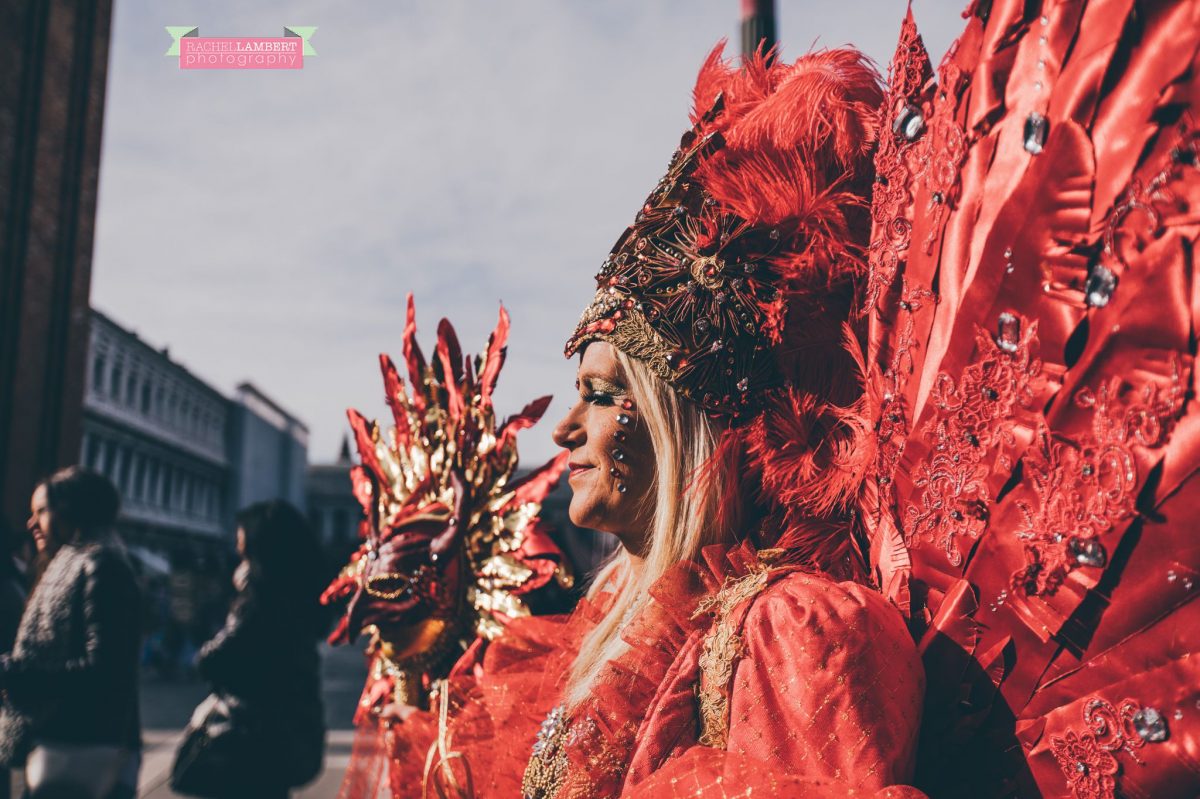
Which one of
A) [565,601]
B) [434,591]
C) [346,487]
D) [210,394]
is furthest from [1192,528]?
[346,487]

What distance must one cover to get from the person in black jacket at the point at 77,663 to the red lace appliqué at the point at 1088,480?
10.9 feet

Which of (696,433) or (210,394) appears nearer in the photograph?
(696,433)

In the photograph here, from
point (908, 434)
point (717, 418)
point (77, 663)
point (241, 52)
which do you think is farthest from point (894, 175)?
point (77, 663)

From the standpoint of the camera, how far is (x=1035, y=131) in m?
0.91

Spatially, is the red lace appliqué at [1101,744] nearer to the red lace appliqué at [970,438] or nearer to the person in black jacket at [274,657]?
the red lace appliqué at [970,438]

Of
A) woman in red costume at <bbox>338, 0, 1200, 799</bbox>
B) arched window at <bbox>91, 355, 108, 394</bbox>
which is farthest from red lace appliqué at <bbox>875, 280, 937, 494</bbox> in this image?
arched window at <bbox>91, 355, 108, 394</bbox>

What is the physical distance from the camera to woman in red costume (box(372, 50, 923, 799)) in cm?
124

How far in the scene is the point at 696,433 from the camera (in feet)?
4.79

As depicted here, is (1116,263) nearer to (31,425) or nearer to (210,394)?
(31,425)

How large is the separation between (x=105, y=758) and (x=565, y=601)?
79.8 inches

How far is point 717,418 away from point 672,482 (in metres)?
0.13

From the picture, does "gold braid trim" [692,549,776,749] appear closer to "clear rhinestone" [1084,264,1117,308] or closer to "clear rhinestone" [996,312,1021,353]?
"clear rhinestone" [996,312,1021,353]

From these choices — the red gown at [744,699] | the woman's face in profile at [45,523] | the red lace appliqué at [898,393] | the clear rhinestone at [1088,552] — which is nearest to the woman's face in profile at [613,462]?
the red gown at [744,699]

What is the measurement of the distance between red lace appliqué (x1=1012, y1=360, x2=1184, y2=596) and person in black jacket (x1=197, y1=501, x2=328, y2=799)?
3.57 m
